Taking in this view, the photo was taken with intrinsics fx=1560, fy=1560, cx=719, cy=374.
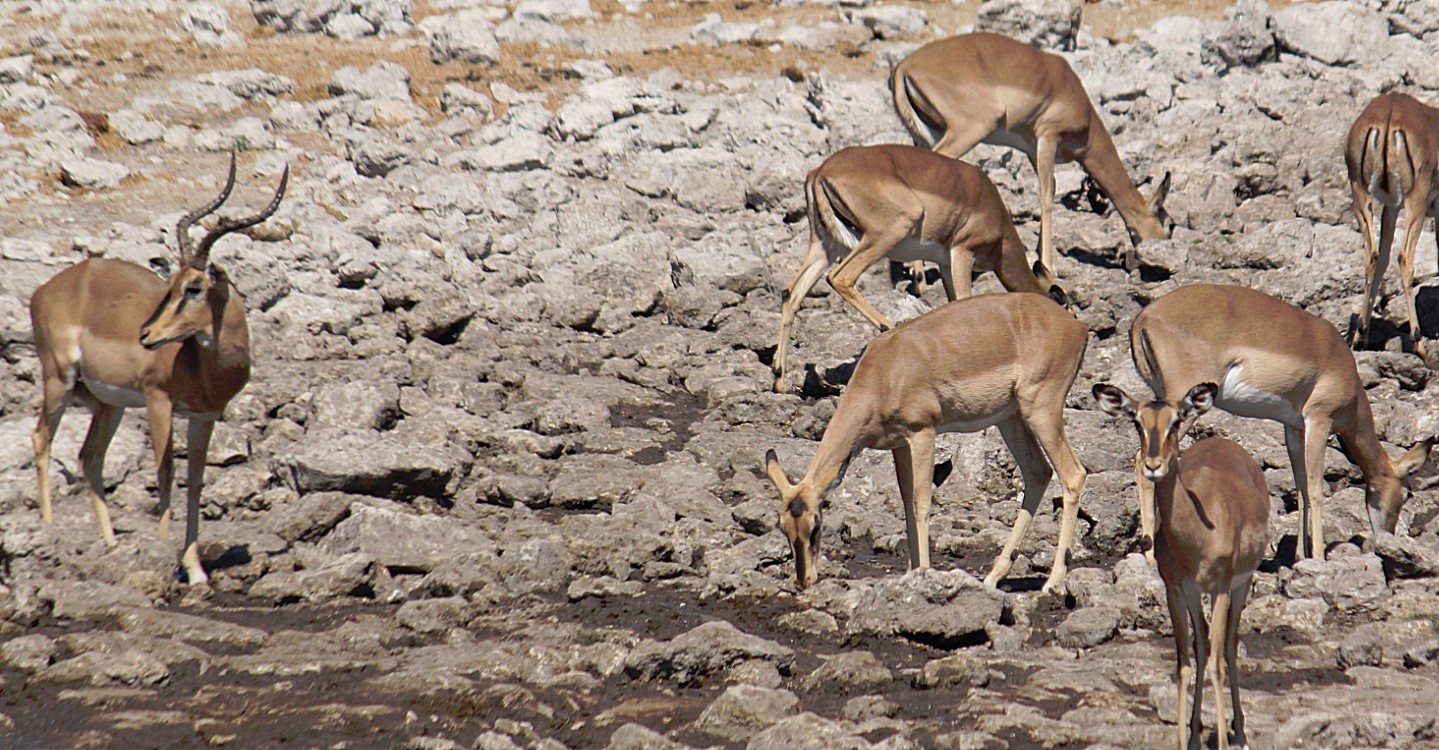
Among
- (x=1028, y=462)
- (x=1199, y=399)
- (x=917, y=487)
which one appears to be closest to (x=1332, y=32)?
(x=1028, y=462)

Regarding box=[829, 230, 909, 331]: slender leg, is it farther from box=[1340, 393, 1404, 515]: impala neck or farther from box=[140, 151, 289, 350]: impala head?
box=[140, 151, 289, 350]: impala head

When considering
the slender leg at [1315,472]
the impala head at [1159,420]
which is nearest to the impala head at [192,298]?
the impala head at [1159,420]

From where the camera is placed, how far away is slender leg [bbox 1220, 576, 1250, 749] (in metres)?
7.02

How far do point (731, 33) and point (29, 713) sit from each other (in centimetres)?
1777

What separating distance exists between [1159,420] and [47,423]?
7249 millimetres

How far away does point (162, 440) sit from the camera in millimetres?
9812

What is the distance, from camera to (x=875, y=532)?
1062 centimetres

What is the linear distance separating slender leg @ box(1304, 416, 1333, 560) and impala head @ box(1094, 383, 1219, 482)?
3.08m

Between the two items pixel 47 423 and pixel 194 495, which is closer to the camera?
pixel 194 495

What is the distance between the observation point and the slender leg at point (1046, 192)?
1498 centimetres

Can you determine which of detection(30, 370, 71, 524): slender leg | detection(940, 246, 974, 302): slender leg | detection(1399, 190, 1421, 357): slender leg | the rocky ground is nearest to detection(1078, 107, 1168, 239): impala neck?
the rocky ground

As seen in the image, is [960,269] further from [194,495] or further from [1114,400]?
[194,495]

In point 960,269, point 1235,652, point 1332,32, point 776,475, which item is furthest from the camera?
point 1332,32

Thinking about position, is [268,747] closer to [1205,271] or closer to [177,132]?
[1205,271]
